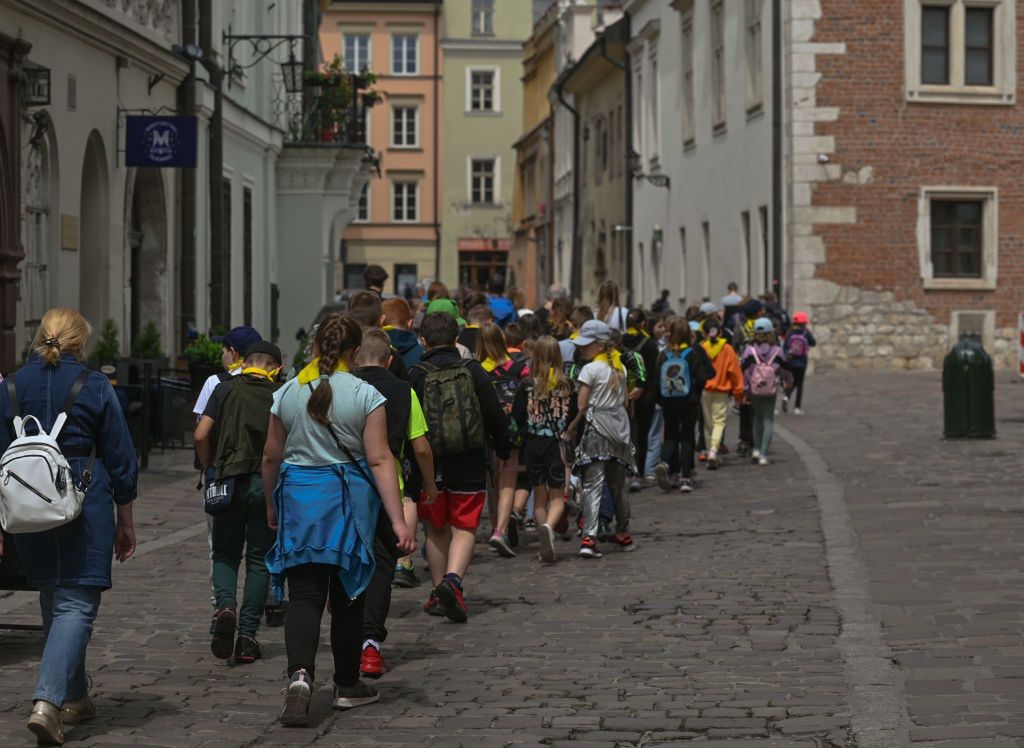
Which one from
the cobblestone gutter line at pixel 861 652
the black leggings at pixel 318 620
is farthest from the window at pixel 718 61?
the black leggings at pixel 318 620

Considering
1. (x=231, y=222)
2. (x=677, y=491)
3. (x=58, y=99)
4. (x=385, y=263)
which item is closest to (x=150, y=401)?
(x=58, y=99)

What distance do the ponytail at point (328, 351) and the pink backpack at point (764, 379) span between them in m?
11.3

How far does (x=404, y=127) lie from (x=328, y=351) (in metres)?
77.5

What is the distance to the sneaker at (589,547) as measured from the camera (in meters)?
12.4

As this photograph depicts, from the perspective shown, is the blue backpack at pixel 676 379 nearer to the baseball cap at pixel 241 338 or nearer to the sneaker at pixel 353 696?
the baseball cap at pixel 241 338

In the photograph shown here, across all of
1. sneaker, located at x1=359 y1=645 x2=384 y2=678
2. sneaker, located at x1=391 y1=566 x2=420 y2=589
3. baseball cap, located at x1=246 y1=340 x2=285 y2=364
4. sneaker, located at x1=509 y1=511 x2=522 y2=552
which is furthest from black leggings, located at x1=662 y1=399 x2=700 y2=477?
sneaker, located at x1=359 y1=645 x2=384 y2=678

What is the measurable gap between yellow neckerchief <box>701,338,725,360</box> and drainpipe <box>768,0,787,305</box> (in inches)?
623

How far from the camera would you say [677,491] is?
16.5 m

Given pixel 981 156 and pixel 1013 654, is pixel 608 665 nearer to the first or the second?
pixel 1013 654

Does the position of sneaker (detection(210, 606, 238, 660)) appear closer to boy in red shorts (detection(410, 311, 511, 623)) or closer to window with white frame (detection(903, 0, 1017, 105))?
boy in red shorts (detection(410, 311, 511, 623))

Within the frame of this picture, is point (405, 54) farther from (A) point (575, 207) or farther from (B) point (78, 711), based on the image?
(B) point (78, 711)

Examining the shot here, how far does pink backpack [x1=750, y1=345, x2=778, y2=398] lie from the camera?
18.4 m

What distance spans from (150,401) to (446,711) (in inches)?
439

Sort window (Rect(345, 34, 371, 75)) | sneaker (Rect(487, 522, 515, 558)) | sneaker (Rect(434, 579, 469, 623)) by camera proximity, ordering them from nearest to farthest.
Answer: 1. sneaker (Rect(434, 579, 469, 623))
2. sneaker (Rect(487, 522, 515, 558))
3. window (Rect(345, 34, 371, 75))
